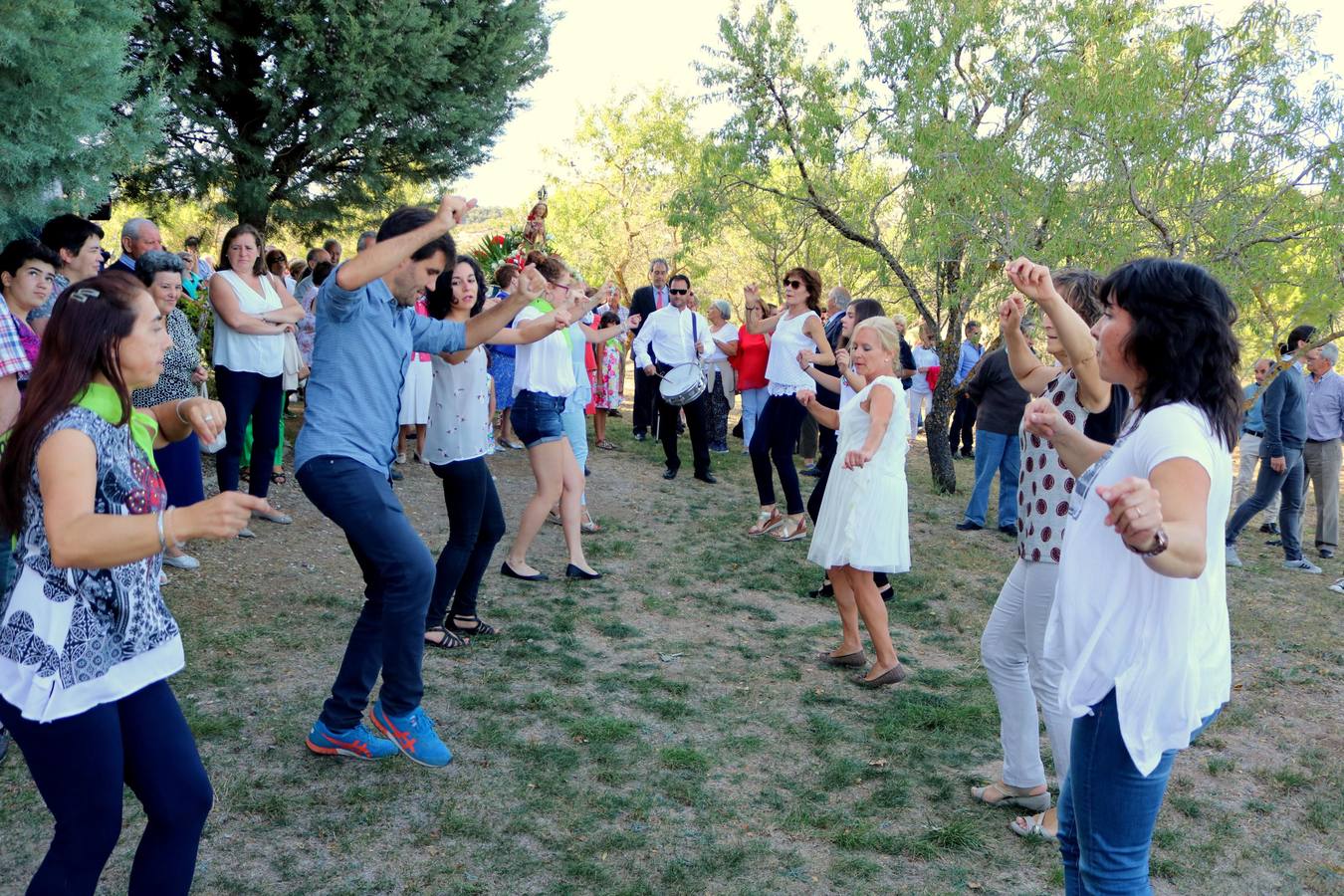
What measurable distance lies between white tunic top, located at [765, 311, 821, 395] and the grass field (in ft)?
6.55

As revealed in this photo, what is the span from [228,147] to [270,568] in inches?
220

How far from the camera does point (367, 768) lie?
3949 millimetres

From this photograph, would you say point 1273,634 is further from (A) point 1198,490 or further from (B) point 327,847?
(B) point 327,847

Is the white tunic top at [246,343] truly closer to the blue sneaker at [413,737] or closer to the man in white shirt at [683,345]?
the blue sneaker at [413,737]

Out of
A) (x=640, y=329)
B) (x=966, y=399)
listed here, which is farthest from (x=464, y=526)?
(x=966, y=399)

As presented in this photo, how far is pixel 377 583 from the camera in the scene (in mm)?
3873

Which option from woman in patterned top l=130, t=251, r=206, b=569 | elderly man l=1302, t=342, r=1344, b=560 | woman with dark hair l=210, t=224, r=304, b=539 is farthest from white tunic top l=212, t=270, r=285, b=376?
elderly man l=1302, t=342, r=1344, b=560

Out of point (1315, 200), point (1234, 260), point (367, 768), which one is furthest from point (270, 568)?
point (1315, 200)

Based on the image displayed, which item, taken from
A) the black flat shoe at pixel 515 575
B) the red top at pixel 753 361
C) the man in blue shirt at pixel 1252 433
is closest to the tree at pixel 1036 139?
the man in blue shirt at pixel 1252 433

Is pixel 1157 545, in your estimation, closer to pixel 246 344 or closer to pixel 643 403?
pixel 246 344

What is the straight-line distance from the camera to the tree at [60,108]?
4586mm

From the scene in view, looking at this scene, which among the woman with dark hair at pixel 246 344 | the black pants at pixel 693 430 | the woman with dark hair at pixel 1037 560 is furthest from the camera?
the black pants at pixel 693 430

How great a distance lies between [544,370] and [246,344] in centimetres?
211

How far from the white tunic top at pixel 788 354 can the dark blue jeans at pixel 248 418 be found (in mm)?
4021
